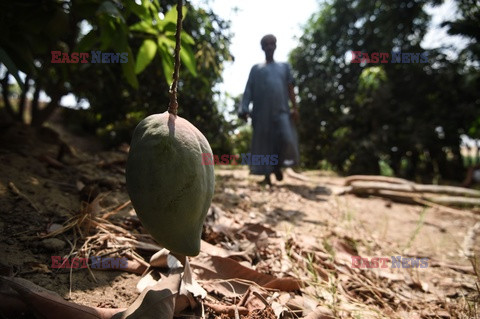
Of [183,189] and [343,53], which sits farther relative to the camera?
[343,53]

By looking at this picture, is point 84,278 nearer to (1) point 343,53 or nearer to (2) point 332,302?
(2) point 332,302

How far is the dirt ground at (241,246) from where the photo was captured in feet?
2.51

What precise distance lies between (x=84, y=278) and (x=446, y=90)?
6.70 metres

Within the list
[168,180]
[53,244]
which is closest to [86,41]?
[53,244]

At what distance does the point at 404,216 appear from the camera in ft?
8.61

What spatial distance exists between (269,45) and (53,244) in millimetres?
2341

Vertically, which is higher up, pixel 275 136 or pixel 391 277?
pixel 275 136

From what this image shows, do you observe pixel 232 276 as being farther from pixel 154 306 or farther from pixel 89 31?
pixel 89 31

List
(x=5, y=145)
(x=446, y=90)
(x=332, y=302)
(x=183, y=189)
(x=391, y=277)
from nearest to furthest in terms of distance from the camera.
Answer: (x=183, y=189)
(x=332, y=302)
(x=391, y=277)
(x=5, y=145)
(x=446, y=90)

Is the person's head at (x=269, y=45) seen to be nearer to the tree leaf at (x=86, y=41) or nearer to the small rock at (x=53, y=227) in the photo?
the tree leaf at (x=86, y=41)

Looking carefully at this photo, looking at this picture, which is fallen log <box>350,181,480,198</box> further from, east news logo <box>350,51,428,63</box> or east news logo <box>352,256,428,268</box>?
east news logo <box>350,51,428,63</box>

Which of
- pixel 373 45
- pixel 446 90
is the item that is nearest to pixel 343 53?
pixel 373 45

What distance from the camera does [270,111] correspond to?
2873 mm

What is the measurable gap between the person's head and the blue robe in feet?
0.25
